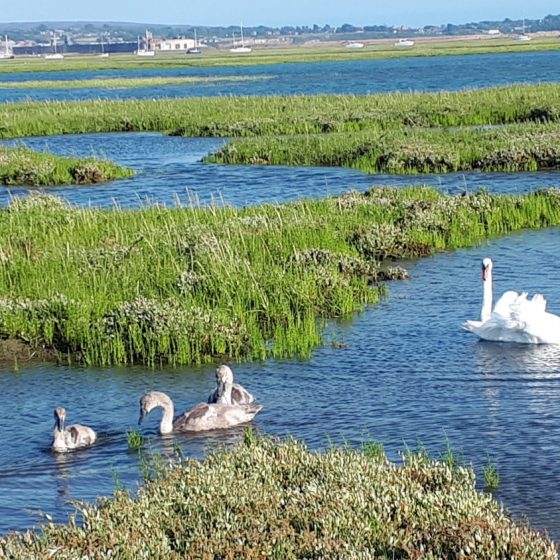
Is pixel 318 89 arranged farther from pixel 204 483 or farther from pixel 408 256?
pixel 204 483

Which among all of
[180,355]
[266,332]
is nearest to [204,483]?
[180,355]

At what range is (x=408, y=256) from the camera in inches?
878

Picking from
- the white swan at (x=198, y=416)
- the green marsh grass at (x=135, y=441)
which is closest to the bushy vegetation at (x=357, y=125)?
the white swan at (x=198, y=416)

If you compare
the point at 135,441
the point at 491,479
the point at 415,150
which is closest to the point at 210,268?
the point at 135,441

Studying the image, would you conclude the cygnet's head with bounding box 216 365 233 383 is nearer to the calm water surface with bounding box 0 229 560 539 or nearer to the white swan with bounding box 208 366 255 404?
the white swan with bounding box 208 366 255 404

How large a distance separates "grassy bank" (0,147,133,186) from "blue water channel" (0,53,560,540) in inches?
788

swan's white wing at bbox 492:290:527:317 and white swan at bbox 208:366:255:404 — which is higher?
swan's white wing at bbox 492:290:527:317

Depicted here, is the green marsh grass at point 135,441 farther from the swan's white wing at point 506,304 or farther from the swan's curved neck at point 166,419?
the swan's white wing at point 506,304

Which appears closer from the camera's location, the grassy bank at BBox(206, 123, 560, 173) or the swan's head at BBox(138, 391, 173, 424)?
the swan's head at BBox(138, 391, 173, 424)

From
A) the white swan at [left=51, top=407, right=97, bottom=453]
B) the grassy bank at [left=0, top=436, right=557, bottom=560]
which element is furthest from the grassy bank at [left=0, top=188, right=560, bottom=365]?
the grassy bank at [left=0, top=436, right=557, bottom=560]

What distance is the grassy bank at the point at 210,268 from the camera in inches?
629

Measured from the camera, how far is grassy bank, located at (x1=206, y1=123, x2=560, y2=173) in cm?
3597

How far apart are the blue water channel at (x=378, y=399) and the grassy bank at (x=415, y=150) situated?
1544 centimetres

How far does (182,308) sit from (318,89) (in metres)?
86.1
